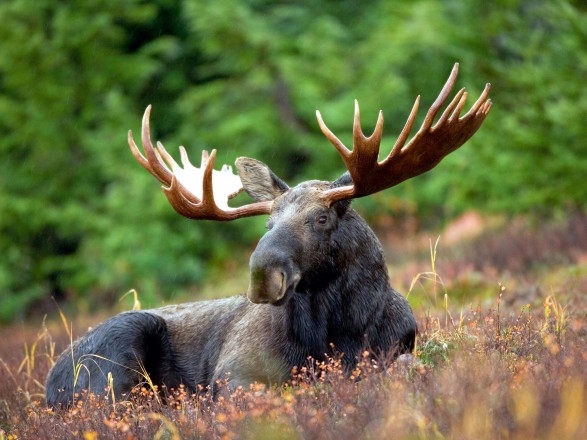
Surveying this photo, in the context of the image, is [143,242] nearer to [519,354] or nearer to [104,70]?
[104,70]

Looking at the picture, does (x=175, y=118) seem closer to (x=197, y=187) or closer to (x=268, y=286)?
(x=197, y=187)

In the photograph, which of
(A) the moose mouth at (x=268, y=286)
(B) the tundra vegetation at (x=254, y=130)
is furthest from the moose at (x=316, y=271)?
(B) the tundra vegetation at (x=254, y=130)

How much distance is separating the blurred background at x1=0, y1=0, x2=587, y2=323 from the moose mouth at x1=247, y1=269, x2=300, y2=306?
1192cm

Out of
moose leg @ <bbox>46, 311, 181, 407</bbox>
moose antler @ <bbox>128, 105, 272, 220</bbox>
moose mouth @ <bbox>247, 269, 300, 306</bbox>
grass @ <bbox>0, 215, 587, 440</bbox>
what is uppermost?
moose antler @ <bbox>128, 105, 272, 220</bbox>

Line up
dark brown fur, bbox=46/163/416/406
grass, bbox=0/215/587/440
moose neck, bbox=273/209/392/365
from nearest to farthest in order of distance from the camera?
grass, bbox=0/215/587/440 < dark brown fur, bbox=46/163/416/406 < moose neck, bbox=273/209/392/365

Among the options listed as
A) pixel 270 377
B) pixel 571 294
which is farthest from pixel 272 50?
pixel 270 377

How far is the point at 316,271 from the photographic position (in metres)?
6.08

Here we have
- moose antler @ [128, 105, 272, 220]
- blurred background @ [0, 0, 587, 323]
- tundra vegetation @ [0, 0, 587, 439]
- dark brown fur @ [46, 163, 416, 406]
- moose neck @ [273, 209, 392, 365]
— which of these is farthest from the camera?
blurred background @ [0, 0, 587, 323]

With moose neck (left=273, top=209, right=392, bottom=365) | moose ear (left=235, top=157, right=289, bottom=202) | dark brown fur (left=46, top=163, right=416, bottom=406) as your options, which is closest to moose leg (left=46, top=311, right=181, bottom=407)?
dark brown fur (left=46, top=163, right=416, bottom=406)

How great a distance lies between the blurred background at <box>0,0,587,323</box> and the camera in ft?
64.9

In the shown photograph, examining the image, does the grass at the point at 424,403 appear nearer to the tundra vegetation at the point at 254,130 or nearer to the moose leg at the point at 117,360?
the moose leg at the point at 117,360

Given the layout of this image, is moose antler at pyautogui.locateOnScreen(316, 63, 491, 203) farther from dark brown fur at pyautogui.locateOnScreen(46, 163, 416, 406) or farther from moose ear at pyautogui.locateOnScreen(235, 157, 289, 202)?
moose ear at pyautogui.locateOnScreen(235, 157, 289, 202)

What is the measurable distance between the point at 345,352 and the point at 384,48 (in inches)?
646

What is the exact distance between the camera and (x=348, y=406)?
14.5 ft
